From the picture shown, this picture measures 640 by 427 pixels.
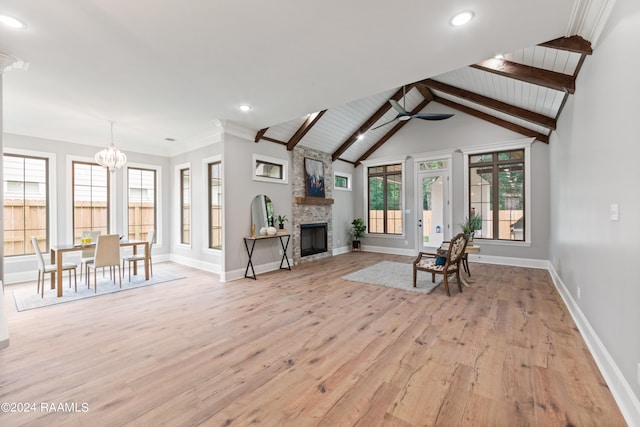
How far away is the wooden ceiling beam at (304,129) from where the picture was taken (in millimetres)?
5629

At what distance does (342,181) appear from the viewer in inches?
326

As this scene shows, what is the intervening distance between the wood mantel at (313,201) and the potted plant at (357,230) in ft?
4.28

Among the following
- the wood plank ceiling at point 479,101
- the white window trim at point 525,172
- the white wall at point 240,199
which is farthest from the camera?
the white window trim at point 525,172

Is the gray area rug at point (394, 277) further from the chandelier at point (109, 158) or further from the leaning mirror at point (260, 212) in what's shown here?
the chandelier at point (109, 158)

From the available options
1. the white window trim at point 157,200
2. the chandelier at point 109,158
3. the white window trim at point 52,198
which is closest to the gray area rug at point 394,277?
the chandelier at point 109,158

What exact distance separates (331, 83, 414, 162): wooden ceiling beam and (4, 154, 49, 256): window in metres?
6.27

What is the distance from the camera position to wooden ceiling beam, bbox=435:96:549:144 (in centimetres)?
569

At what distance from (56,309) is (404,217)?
722cm

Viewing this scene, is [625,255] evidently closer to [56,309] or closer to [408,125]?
[56,309]

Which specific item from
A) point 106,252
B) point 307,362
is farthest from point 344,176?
point 307,362

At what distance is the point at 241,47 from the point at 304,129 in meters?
3.27

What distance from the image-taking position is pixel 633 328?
1.64 metres

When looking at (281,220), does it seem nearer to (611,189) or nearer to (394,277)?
(394,277)

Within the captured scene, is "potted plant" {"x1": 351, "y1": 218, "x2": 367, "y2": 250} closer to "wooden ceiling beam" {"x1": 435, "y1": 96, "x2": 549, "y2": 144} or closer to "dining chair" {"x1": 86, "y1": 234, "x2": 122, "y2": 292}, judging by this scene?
"wooden ceiling beam" {"x1": 435, "y1": 96, "x2": 549, "y2": 144}
